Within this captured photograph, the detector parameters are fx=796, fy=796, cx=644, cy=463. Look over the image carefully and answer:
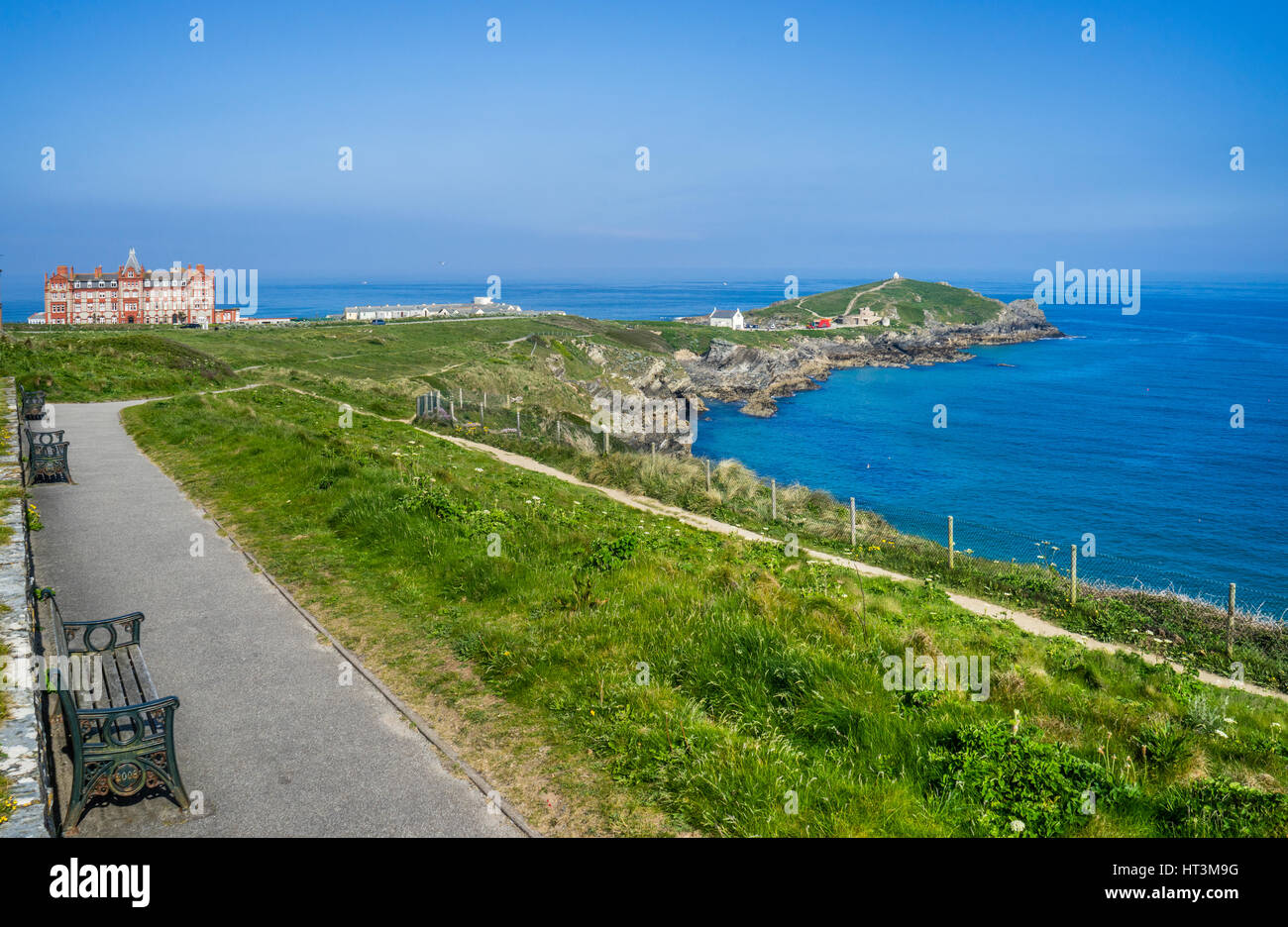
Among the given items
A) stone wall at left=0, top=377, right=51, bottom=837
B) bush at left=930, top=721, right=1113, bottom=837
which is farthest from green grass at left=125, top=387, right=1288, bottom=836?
stone wall at left=0, top=377, right=51, bottom=837

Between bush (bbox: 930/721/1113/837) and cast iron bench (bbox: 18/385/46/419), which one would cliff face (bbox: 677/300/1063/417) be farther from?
bush (bbox: 930/721/1113/837)

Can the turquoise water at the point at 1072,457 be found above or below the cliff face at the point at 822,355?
below

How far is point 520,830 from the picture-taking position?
589 centimetres

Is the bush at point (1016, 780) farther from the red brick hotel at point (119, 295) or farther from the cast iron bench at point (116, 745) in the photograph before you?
the red brick hotel at point (119, 295)

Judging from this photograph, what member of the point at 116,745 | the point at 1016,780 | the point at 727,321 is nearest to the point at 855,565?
the point at 1016,780

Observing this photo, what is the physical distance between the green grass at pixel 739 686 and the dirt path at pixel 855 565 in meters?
1.90

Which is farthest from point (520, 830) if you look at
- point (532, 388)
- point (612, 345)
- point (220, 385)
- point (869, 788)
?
point (612, 345)

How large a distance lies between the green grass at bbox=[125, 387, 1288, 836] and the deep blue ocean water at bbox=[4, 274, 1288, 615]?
13.8m

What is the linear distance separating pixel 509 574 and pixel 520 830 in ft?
16.8

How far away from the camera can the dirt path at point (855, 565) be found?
15.3 m

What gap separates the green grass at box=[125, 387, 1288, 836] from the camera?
6.01 m

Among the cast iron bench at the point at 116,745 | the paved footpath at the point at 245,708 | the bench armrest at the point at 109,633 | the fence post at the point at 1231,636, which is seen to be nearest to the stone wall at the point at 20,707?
the cast iron bench at the point at 116,745

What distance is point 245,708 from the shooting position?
24.9 ft

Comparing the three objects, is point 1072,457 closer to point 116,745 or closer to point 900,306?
point 116,745
